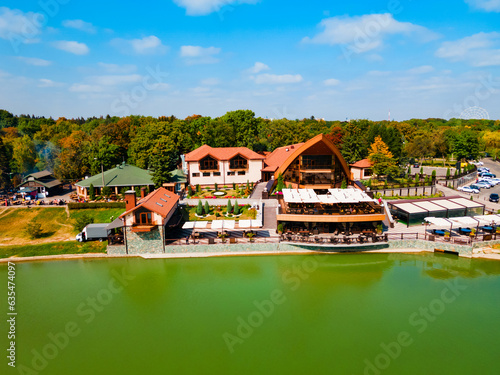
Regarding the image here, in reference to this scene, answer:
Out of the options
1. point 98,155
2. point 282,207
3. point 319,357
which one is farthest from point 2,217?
point 319,357

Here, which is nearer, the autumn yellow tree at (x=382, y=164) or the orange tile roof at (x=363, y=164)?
the autumn yellow tree at (x=382, y=164)

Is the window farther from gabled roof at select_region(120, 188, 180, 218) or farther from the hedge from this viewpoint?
the hedge

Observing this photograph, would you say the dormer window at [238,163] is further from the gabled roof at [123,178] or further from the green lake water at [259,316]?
the green lake water at [259,316]

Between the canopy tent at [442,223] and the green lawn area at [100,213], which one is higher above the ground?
the canopy tent at [442,223]

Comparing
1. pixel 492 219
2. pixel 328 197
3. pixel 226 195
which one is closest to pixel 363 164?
pixel 328 197

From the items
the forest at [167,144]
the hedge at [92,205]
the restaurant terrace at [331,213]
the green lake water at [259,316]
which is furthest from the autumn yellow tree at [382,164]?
the hedge at [92,205]

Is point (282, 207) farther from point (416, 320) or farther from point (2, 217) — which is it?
point (2, 217)
